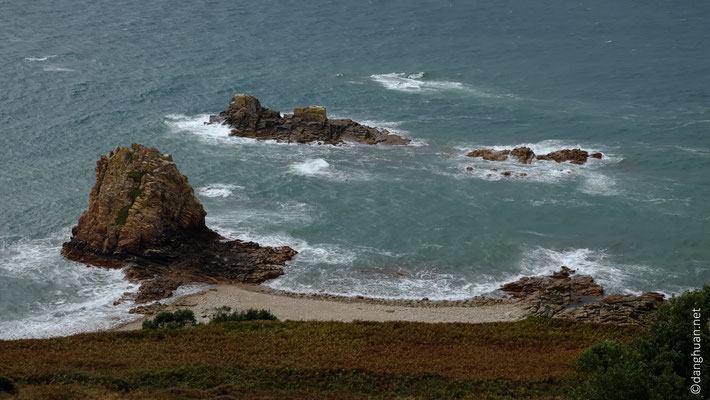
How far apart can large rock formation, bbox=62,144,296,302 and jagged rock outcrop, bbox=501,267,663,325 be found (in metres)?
23.3

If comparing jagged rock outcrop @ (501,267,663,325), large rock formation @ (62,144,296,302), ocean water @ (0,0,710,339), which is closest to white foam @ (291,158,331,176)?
ocean water @ (0,0,710,339)

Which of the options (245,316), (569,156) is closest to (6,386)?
(245,316)

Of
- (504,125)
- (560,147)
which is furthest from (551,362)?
(504,125)

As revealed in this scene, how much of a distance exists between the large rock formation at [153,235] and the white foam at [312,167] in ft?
65.6

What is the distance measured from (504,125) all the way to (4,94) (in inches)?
2958

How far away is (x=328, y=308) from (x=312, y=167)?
3240 centimetres

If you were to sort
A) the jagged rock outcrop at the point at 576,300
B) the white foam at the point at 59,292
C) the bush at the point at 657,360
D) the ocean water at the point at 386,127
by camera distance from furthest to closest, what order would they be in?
1. the ocean water at the point at 386,127
2. the white foam at the point at 59,292
3. the jagged rock outcrop at the point at 576,300
4. the bush at the point at 657,360

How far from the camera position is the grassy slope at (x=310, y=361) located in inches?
1778

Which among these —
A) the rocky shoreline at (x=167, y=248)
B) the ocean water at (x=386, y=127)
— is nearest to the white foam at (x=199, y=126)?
the ocean water at (x=386, y=127)

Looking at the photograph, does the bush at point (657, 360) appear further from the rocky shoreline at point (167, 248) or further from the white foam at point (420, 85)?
the white foam at point (420, 85)

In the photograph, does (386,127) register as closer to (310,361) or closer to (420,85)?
(420,85)

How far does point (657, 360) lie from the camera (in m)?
41.8

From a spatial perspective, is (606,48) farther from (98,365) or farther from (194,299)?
(98,365)

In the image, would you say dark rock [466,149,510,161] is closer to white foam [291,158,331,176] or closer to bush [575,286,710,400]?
white foam [291,158,331,176]
